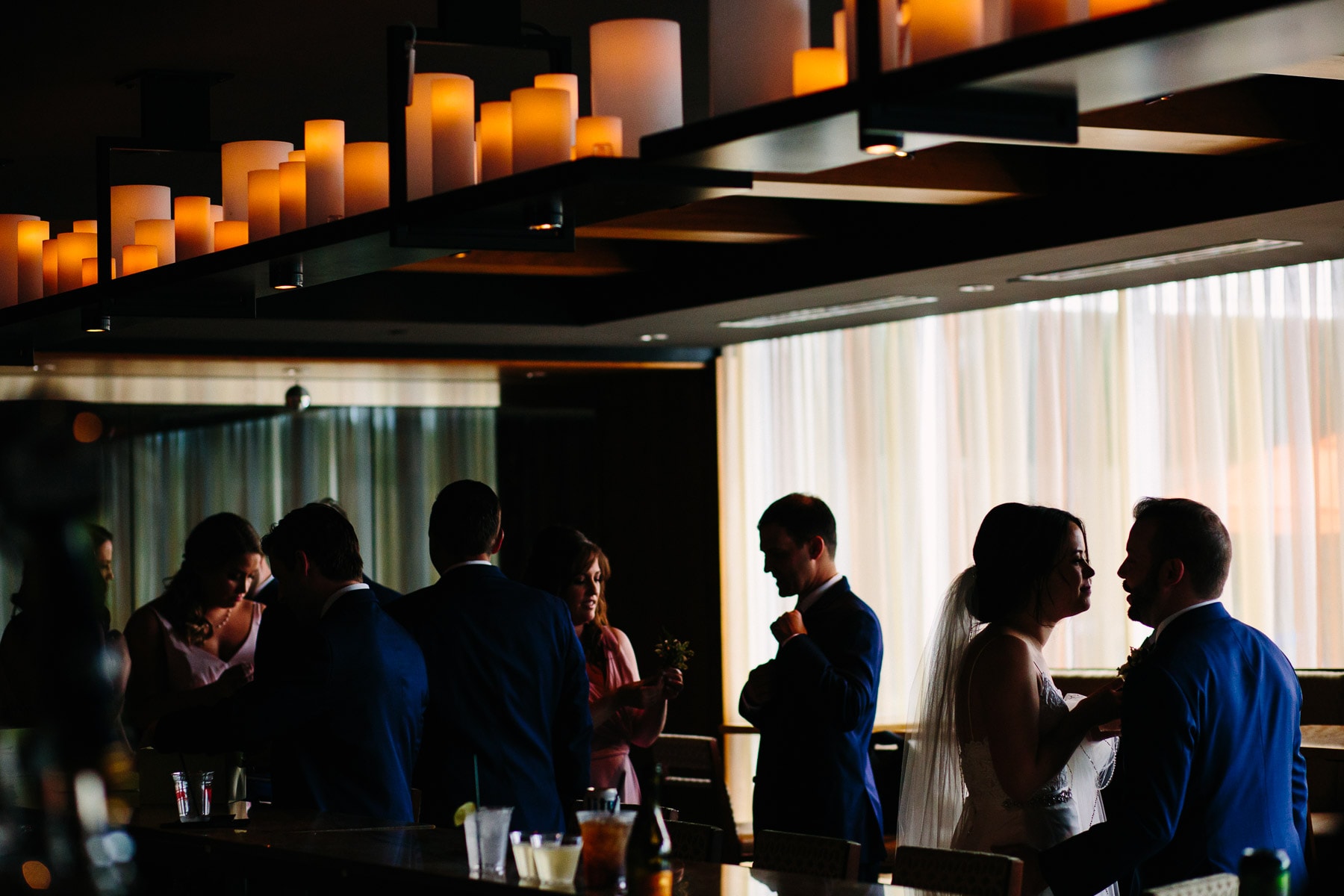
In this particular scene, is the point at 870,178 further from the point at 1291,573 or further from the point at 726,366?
the point at 726,366

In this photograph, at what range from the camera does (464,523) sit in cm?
461

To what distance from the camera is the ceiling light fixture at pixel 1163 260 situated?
639 centimetres

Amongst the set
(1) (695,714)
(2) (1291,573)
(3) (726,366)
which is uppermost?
(3) (726,366)

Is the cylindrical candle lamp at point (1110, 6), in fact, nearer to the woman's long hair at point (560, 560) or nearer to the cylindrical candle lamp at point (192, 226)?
the cylindrical candle lamp at point (192, 226)

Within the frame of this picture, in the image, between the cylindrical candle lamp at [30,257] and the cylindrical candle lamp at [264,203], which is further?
the cylindrical candle lamp at [30,257]

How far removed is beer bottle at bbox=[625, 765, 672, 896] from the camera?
121 inches

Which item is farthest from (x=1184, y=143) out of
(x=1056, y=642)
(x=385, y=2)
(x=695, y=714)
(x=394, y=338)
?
(x=695, y=714)

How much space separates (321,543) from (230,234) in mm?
905

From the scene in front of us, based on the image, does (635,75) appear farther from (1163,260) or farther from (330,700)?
(1163,260)

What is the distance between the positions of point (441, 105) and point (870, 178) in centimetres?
197

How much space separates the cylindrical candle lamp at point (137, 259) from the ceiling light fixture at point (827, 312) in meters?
3.86

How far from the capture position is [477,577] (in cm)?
459

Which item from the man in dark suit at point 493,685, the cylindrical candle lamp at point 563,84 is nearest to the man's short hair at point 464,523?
the man in dark suit at point 493,685

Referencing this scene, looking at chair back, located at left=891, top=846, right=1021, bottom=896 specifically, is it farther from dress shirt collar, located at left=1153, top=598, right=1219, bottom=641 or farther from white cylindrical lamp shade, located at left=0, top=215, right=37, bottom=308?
white cylindrical lamp shade, located at left=0, top=215, right=37, bottom=308
